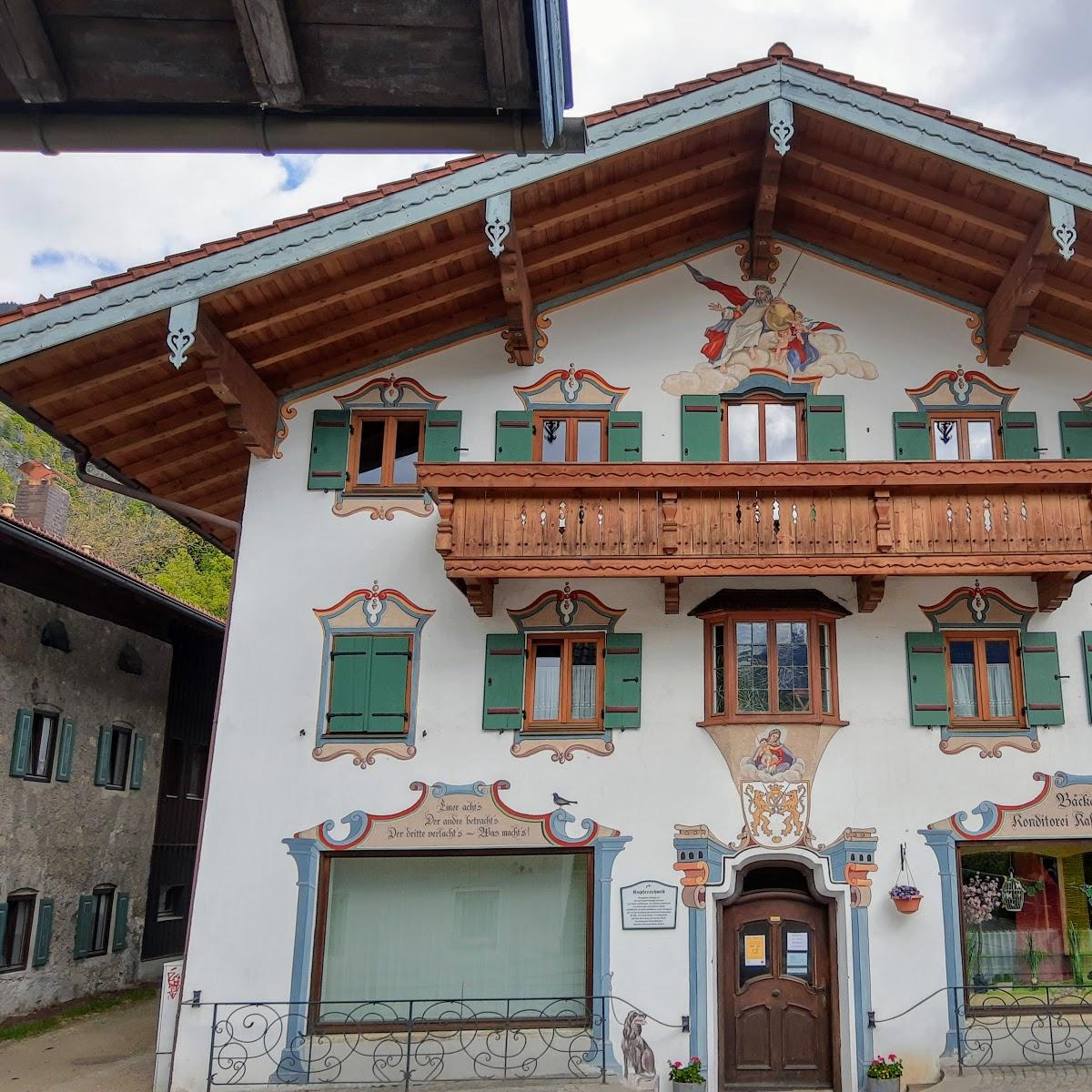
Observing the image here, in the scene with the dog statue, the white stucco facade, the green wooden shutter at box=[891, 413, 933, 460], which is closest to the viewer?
the dog statue

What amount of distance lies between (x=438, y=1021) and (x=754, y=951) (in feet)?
11.6

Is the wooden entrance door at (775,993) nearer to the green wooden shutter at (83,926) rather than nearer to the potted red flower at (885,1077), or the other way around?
the potted red flower at (885,1077)

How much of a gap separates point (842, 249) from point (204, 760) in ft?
48.8

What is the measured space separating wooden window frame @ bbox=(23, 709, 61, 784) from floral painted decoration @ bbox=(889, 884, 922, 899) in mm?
11323

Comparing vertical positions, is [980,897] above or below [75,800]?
below

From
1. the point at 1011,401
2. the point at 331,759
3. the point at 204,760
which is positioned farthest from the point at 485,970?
the point at 204,760

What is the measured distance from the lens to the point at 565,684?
13.5 m

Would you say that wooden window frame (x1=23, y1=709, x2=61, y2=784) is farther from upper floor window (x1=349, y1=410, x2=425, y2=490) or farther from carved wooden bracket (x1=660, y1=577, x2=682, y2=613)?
carved wooden bracket (x1=660, y1=577, x2=682, y2=613)

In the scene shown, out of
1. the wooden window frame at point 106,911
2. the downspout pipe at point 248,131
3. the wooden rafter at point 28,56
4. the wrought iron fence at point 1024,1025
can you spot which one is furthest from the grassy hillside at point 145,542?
the wooden rafter at point 28,56

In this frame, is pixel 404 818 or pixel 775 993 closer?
pixel 775 993

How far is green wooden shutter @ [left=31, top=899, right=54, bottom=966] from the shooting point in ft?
53.4

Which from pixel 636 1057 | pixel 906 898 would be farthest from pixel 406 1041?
pixel 906 898

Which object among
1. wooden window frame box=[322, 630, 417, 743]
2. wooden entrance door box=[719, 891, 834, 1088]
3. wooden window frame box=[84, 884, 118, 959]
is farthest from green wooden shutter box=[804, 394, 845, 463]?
wooden window frame box=[84, 884, 118, 959]

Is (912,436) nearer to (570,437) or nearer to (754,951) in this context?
(570,437)
